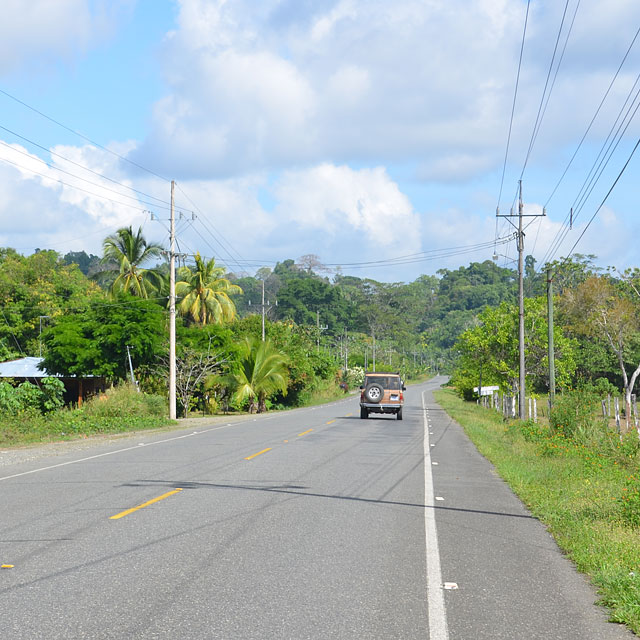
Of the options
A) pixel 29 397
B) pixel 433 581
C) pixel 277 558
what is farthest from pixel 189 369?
pixel 433 581

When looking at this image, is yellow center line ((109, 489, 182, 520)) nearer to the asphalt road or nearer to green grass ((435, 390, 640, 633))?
the asphalt road

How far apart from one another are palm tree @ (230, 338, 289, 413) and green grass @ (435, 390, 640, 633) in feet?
80.4

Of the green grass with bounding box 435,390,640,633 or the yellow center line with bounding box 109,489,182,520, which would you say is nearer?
the green grass with bounding box 435,390,640,633

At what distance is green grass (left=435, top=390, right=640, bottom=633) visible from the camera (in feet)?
24.3

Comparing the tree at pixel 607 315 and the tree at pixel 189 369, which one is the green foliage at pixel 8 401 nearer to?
the tree at pixel 189 369

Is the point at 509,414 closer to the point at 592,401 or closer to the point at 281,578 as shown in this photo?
the point at 592,401

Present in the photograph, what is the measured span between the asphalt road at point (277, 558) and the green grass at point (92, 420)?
9401 mm

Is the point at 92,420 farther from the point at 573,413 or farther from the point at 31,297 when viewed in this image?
the point at 31,297

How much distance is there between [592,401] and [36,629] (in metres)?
23.2

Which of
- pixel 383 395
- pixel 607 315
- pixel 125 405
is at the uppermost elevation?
pixel 607 315

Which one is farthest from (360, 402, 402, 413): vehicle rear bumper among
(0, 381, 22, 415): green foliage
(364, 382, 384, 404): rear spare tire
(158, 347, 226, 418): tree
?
(0, 381, 22, 415): green foliage

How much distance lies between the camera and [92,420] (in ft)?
98.4

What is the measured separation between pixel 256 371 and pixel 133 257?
15.8m

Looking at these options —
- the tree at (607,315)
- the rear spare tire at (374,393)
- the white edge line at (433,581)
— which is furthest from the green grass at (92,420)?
the tree at (607,315)
